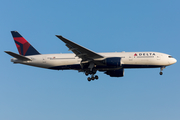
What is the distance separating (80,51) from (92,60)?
2.66 meters

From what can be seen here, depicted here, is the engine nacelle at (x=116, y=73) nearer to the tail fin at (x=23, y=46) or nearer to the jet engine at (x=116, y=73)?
the jet engine at (x=116, y=73)

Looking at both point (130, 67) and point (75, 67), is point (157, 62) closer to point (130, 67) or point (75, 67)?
point (130, 67)

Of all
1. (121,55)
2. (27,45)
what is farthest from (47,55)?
(121,55)

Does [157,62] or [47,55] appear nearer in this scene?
[157,62]

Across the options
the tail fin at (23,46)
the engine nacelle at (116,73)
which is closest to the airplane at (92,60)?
the engine nacelle at (116,73)

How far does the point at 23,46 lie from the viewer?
46.4 metres

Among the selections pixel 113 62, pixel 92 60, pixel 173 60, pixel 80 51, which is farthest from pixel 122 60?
pixel 173 60

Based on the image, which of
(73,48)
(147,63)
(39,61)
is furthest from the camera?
(39,61)

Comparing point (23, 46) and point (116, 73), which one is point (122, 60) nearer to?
point (116, 73)

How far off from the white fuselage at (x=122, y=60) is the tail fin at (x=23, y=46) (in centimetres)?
221

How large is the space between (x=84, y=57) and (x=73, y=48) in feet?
9.87

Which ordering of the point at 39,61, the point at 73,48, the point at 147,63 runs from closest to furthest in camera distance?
the point at 73,48 → the point at 147,63 → the point at 39,61

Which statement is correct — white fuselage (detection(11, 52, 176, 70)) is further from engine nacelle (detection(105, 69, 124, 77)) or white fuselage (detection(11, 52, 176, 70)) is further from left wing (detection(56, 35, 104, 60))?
engine nacelle (detection(105, 69, 124, 77))

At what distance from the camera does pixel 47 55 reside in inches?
1740
